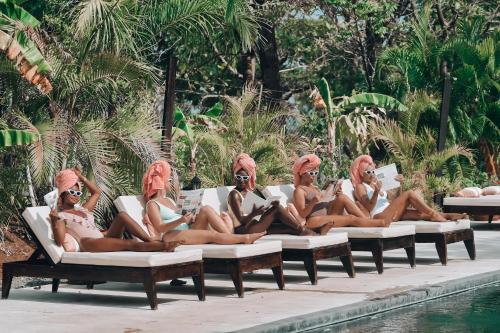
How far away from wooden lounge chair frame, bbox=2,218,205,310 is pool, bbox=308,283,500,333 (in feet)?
5.25

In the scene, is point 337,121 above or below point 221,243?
above

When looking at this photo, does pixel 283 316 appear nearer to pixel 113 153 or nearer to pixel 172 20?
pixel 113 153

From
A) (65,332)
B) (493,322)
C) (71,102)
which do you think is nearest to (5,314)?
(65,332)

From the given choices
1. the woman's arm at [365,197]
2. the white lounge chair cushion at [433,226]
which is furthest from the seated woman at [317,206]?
the white lounge chair cushion at [433,226]

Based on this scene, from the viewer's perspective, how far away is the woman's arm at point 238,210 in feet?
41.1

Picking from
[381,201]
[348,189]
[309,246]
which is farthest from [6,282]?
[381,201]

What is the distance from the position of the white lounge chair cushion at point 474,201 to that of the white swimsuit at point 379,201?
5.69 metres

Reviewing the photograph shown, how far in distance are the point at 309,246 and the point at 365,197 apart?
2446 millimetres

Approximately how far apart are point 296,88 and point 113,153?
20547 mm

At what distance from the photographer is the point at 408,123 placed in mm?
24547

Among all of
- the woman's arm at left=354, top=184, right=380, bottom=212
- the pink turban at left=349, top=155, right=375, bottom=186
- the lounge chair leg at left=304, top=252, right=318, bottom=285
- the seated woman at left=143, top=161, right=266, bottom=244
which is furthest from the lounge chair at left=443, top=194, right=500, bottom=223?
the seated woman at left=143, top=161, right=266, bottom=244

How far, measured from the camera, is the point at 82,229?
37.3 ft

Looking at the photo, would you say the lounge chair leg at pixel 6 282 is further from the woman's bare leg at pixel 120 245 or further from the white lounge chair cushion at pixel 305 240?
the white lounge chair cushion at pixel 305 240

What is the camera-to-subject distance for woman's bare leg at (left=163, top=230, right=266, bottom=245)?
11695 mm
